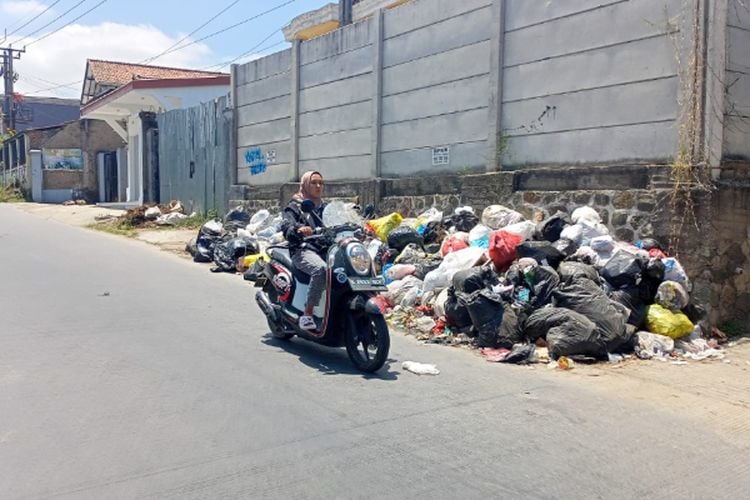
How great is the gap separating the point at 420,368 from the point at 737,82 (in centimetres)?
507

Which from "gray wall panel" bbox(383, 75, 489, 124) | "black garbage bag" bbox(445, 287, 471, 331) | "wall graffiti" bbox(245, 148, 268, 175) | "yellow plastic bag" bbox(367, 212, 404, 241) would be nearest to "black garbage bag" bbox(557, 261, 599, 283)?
"black garbage bag" bbox(445, 287, 471, 331)

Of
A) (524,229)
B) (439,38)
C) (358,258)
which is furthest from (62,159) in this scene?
(358,258)

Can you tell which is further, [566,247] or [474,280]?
[566,247]

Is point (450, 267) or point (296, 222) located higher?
point (296, 222)

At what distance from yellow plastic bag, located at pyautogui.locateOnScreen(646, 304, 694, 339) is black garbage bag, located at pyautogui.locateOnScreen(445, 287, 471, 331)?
1.94 metres

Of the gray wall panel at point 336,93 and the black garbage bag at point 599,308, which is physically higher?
the gray wall panel at point 336,93

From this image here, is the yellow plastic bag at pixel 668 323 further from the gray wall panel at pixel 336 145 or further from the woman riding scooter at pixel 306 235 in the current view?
the gray wall panel at pixel 336 145

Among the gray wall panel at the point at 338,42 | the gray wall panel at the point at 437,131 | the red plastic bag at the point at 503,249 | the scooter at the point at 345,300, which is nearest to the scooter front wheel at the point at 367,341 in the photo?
the scooter at the point at 345,300

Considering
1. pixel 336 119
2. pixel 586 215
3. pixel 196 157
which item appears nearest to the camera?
pixel 586 215

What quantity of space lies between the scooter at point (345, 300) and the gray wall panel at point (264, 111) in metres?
9.23

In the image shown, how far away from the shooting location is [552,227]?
29.1 feet

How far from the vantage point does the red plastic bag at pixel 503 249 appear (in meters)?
8.49

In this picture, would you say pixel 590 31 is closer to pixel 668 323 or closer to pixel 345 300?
pixel 668 323

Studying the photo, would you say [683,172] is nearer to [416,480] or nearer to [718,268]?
[718,268]
